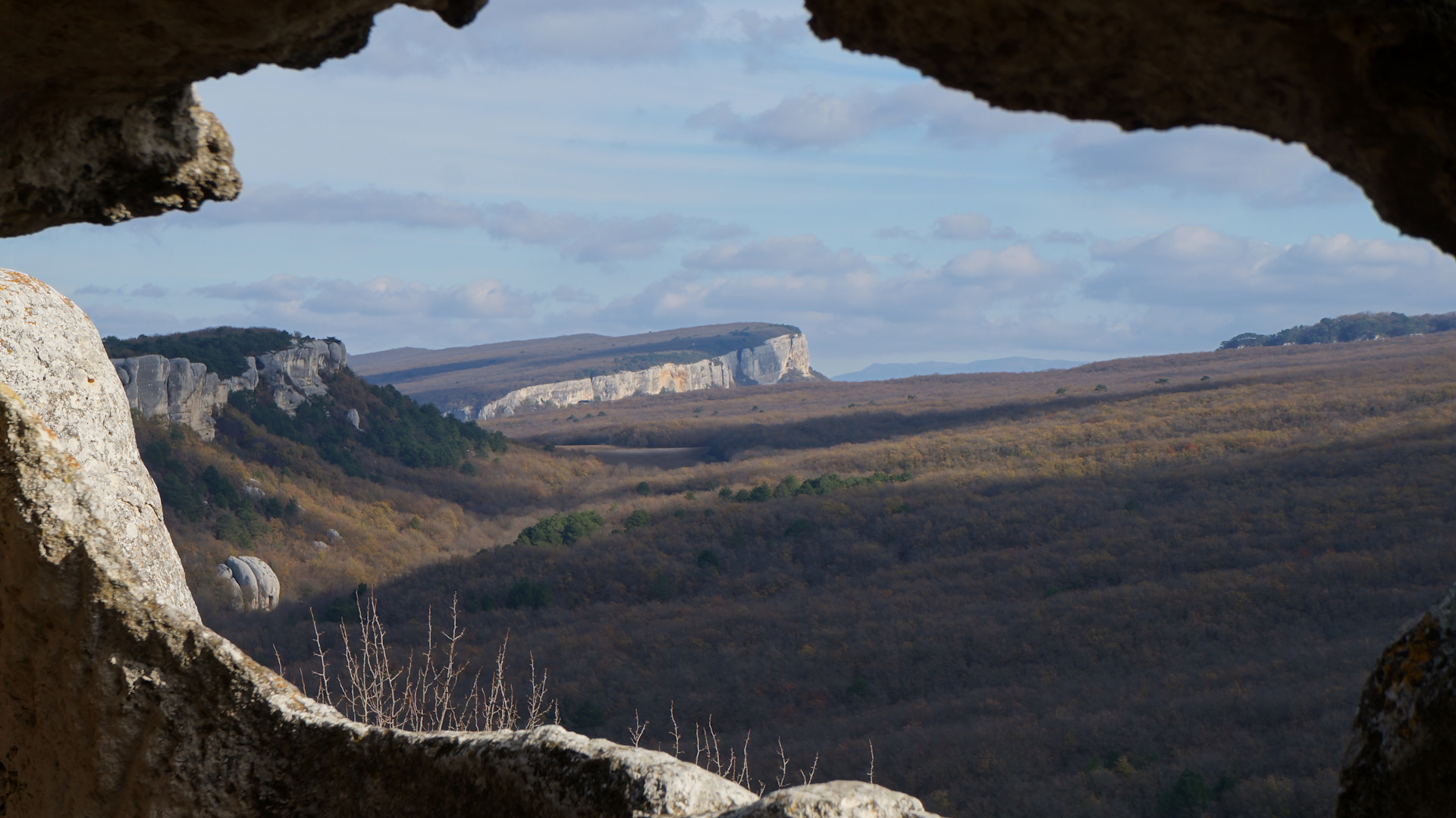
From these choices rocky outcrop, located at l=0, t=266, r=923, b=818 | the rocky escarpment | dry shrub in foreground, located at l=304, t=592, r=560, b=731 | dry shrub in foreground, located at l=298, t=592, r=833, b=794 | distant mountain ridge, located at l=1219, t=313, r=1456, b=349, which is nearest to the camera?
rocky outcrop, located at l=0, t=266, r=923, b=818

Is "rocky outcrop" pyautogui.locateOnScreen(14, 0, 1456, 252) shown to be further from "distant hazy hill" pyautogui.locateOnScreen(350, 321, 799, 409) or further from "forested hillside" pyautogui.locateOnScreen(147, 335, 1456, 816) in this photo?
"distant hazy hill" pyautogui.locateOnScreen(350, 321, 799, 409)

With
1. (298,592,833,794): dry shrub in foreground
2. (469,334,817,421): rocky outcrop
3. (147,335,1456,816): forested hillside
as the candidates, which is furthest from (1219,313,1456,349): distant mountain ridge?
(298,592,833,794): dry shrub in foreground

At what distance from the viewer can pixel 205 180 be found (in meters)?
4.06

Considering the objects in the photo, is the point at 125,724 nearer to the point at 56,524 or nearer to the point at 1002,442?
the point at 56,524

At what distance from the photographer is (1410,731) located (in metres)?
2.09

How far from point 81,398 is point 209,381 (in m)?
32.5

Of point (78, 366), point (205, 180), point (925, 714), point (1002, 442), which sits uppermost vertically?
point (205, 180)

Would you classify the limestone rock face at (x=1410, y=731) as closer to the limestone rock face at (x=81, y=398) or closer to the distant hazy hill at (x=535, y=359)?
the limestone rock face at (x=81, y=398)

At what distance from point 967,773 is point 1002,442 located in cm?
2612

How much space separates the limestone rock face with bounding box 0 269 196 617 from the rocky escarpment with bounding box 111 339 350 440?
26272 millimetres

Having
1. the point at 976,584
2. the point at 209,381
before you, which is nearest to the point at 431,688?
the point at 976,584

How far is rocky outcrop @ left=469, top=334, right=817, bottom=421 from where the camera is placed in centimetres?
9388

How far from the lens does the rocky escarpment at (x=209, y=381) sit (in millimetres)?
31641

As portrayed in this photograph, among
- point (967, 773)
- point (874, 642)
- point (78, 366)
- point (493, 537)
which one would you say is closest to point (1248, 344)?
point (493, 537)
